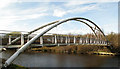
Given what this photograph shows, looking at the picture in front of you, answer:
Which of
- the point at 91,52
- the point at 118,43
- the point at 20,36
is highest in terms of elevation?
the point at 20,36

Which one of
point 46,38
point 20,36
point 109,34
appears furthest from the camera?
point 109,34

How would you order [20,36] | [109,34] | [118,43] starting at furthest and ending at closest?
[109,34] → [118,43] → [20,36]

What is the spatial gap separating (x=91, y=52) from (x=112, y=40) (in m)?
8.39

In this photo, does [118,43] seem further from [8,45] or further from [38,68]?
[8,45]

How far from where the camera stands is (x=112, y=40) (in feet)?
121

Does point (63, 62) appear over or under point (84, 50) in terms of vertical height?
under

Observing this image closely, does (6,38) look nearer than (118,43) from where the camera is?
Yes

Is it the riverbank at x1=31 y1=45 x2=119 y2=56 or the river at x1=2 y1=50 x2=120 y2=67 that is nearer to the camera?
the river at x1=2 y1=50 x2=120 y2=67

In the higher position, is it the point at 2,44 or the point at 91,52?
the point at 2,44

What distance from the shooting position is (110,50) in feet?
114

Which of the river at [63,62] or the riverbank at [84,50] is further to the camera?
the riverbank at [84,50]

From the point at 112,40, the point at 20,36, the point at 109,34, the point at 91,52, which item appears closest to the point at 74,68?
the point at 20,36

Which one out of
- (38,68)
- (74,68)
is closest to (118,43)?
(74,68)

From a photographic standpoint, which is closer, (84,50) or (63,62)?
(63,62)
